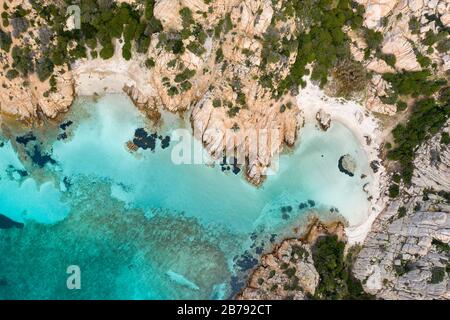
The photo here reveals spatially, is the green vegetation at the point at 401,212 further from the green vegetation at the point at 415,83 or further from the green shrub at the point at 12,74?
the green shrub at the point at 12,74

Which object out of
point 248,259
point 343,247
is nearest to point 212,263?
point 248,259

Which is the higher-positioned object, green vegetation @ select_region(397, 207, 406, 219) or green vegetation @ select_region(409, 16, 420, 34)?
green vegetation @ select_region(409, 16, 420, 34)

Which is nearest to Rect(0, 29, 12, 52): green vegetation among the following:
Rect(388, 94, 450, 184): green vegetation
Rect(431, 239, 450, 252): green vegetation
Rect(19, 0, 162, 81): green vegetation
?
Rect(19, 0, 162, 81): green vegetation

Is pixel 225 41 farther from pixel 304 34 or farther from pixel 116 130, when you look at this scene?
pixel 116 130

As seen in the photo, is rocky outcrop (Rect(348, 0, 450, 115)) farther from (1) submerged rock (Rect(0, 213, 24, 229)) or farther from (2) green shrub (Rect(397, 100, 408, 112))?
(1) submerged rock (Rect(0, 213, 24, 229))

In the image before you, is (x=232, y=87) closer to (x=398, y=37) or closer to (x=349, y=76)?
(x=349, y=76)

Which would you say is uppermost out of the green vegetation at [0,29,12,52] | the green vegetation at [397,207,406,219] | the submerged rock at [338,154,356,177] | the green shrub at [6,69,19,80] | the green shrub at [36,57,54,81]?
the green vegetation at [0,29,12,52]

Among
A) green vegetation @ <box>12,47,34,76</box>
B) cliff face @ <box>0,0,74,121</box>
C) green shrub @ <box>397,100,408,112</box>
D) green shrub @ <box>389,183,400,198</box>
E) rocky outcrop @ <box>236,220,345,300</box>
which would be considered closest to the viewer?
cliff face @ <box>0,0,74,121</box>
